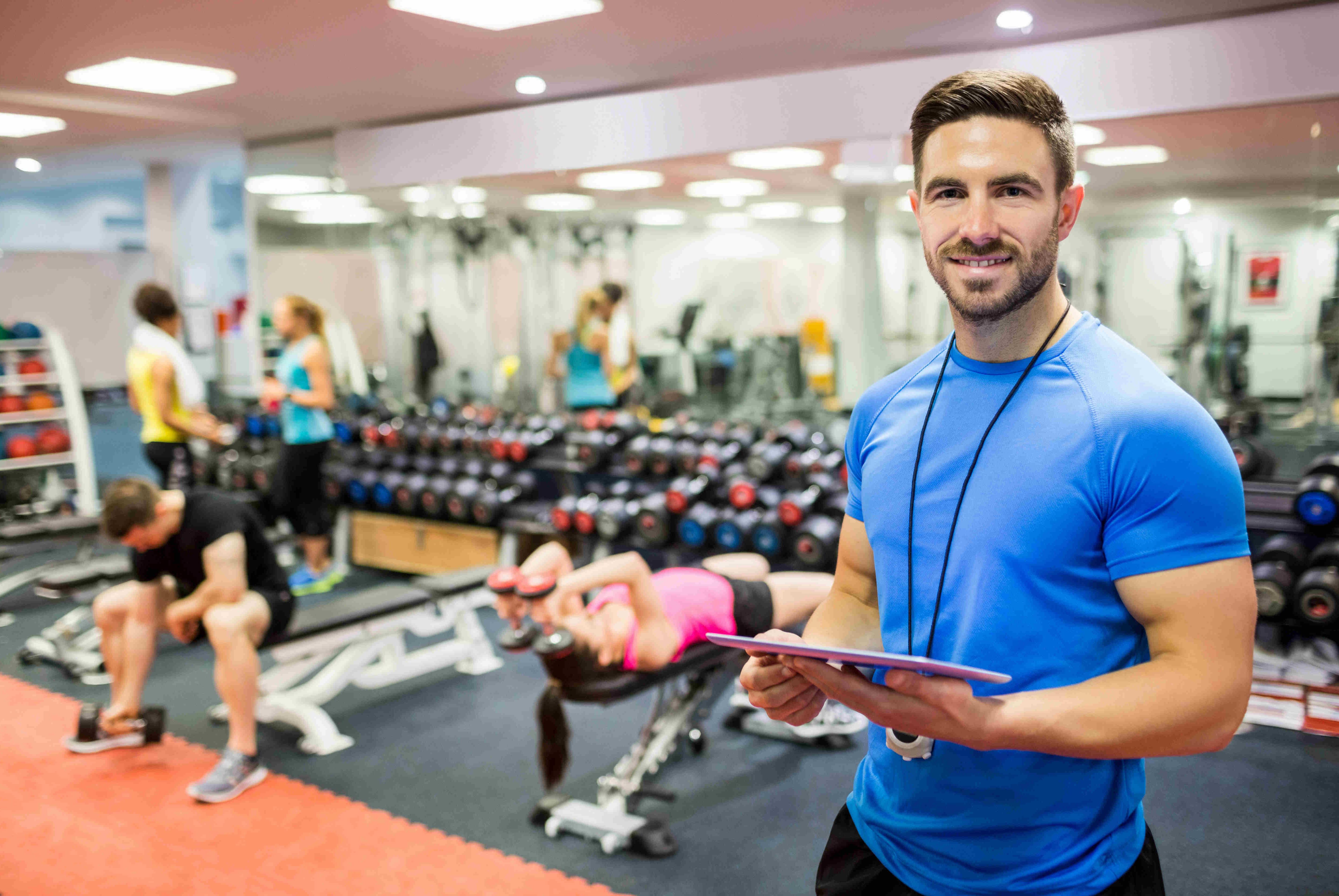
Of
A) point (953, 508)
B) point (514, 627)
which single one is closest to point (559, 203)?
point (514, 627)

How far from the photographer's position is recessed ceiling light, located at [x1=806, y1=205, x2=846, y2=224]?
19.7 feet

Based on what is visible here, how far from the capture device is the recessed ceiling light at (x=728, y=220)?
21.5 feet

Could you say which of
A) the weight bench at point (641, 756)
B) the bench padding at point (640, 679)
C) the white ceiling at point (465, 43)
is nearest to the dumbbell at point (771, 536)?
the weight bench at point (641, 756)

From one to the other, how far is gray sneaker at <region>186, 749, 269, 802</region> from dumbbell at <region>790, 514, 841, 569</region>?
76.4 inches

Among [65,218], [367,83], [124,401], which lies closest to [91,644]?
[367,83]

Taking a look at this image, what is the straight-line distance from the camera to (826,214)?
6.21m

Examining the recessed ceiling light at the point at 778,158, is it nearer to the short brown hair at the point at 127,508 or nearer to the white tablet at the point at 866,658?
the short brown hair at the point at 127,508

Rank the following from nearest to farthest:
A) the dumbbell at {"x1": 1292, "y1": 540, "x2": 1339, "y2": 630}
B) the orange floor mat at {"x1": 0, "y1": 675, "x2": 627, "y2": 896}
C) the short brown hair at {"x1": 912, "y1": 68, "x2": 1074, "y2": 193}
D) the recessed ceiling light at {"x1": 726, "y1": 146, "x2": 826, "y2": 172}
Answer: the short brown hair at {"x1": 912, "y1": 68, "x2": 1074, "y2": 193} → the orange floor mat at {"x1": 0, "y1": 675, "x2": 627, "y2": 896} → the dumbbell at {"x1": 1292, "y1": 540, "x2": 1339, "y2": 630} → the recessed ceiling light at {"x1": 726, "y1": 146, "x2": 826, "y2": 172}

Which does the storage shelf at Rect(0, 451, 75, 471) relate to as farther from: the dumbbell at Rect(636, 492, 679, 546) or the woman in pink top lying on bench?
the woman in pink top lying on bench

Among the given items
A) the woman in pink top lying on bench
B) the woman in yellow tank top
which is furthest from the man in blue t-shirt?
the woman in yellow tank top

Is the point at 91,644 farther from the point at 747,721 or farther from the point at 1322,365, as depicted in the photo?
the point at 1322,365

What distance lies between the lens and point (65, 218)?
9555 mm

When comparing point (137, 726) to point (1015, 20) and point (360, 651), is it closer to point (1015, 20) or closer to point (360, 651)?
point (360, 651)

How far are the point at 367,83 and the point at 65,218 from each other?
700cm
